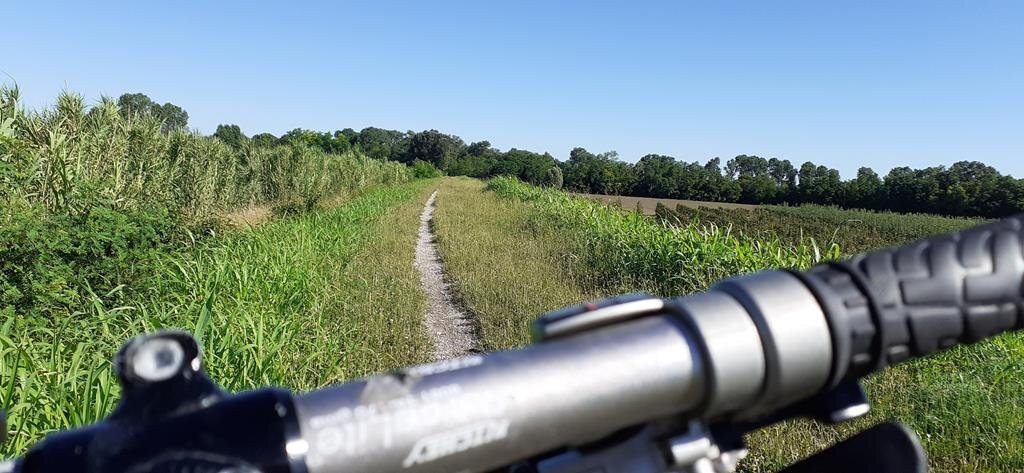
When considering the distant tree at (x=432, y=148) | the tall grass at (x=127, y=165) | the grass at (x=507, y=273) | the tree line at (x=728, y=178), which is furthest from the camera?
the distant tree at (x=432, y=148)

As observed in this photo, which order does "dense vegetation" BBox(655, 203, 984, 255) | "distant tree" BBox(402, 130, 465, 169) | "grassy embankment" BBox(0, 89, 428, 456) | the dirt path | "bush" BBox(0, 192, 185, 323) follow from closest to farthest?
"grassy embankment" BBox(0, 89, 428, 456), "bush" BBox(0, 192, 185, 323), the dirt path, "dense vegetation" BBox(655, 203, 984, 255), "distant tree" BBox(402, 130, 465, 169)

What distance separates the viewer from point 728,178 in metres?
64.9

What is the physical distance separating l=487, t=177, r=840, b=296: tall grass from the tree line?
33.8ft

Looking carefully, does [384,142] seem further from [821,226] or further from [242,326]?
[242,326]

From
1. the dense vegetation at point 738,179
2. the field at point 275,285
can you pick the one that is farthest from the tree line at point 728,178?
the field at point 275,285

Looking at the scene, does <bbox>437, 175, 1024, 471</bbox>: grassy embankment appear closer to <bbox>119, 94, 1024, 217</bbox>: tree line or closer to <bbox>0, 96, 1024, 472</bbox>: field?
<bbox>0, 96, 1024, 472</bbox>: field

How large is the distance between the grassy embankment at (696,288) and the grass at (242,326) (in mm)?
1083

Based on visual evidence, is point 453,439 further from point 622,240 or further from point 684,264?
point 622,240

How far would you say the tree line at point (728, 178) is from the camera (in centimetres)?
3741

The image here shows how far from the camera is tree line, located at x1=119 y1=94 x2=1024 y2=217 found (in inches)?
1473

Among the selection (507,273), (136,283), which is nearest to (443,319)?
(507,273)

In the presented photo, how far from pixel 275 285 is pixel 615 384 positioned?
604cm

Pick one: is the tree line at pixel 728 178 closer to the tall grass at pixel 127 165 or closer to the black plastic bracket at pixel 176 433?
the tall grass at pixel 127 165

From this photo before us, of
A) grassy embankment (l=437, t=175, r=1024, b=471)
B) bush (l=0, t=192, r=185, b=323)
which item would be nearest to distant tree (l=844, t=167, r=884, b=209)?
grassy embankment (l=437, t=175, r=1024, b=471)
